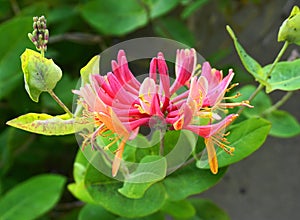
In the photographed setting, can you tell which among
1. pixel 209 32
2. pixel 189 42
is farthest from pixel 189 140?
pixel 209 32

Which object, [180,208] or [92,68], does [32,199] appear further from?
[92,68]

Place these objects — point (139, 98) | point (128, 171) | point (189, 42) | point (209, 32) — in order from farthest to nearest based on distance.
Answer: point (209, 32) < point (189, 42) < point (128, 171) < point (139, 98)

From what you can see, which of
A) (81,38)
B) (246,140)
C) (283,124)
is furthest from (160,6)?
(246,140)

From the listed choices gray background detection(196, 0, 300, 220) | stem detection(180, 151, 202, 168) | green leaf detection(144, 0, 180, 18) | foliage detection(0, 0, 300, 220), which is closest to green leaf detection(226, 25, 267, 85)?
foliage detection(0, 0, 300, 220)

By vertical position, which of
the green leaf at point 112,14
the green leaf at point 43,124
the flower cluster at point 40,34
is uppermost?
the flower cluster at point 40,34

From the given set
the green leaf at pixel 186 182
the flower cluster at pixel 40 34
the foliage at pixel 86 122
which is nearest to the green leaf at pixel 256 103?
the foliage at pixel 86 122

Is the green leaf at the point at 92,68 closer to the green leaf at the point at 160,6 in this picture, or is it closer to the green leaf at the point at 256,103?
the green leaf at the point at 256,103

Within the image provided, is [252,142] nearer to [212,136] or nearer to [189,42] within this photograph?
[212,136]
